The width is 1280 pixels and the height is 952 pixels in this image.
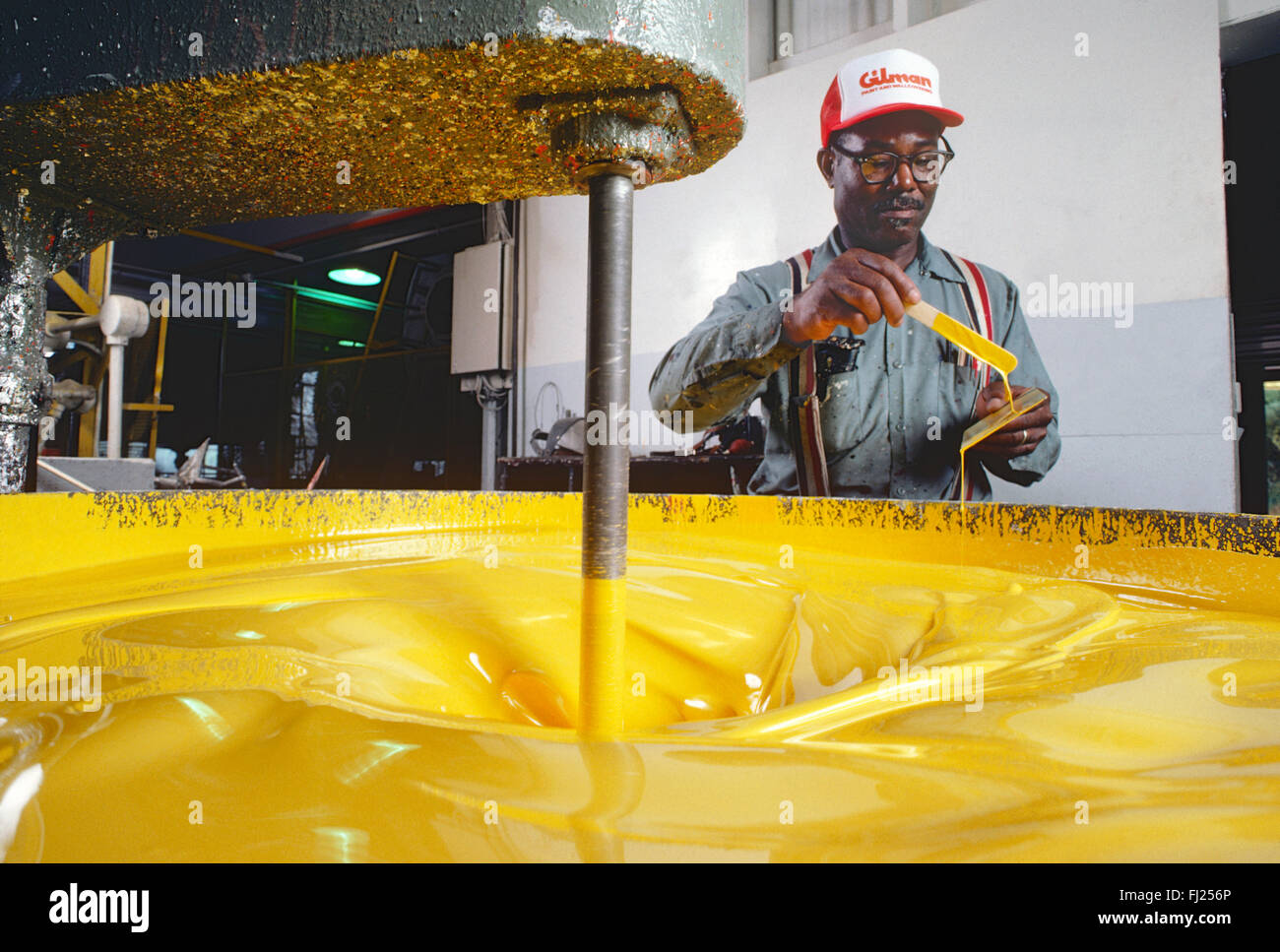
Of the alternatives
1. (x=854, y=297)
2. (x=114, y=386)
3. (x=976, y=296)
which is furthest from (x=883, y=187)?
(x=114, y=386)

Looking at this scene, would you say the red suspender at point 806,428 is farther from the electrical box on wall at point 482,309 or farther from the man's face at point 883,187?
the electrical box on wall at point 482,309

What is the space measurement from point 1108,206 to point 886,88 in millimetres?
1162

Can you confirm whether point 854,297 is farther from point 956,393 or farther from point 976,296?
point 976,296

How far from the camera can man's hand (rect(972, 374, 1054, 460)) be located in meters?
2.50

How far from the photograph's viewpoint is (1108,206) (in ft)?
9.82

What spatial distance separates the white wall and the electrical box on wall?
242cm

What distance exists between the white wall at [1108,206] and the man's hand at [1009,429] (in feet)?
1.53

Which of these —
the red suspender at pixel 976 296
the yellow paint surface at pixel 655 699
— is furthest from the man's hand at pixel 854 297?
the red suspender at pixel 976 296

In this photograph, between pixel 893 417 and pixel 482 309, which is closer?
pixel 893 417

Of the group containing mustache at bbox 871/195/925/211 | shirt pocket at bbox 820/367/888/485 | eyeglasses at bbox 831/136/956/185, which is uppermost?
eyeglasses at bbox 831/136/956/185

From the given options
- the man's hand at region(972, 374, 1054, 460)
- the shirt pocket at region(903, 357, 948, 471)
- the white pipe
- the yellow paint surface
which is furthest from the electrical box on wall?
the yellow paint surface

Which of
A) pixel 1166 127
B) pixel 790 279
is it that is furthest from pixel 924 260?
pixel 1166 127

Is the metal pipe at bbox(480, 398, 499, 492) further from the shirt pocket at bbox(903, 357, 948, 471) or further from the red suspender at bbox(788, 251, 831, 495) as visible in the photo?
the shirt pocket at bbox(903, 357, 948, 471)
